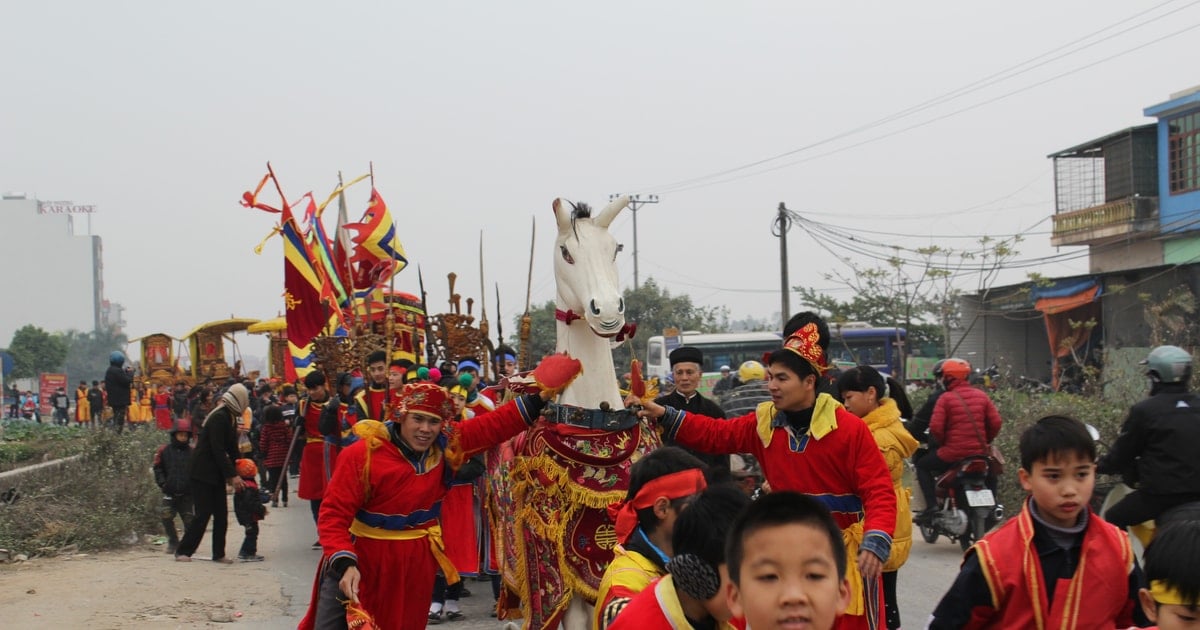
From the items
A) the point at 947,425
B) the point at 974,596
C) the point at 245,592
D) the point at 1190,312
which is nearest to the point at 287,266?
the point at 245,592

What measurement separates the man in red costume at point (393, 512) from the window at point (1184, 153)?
74.2 feet

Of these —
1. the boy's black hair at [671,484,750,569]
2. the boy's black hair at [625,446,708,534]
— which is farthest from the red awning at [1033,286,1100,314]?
the boy's black hair at [671,484,750,569]

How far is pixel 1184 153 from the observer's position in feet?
80.6

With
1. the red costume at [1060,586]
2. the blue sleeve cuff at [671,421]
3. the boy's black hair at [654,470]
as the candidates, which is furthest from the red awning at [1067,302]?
the boy's black hair at [654,470]

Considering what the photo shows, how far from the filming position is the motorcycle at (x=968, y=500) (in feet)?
32.4

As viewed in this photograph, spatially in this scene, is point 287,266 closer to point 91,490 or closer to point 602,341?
point 91,490

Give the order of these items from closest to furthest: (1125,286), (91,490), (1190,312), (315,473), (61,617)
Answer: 1. (61,617)
2. (315,473)
3. (91,490)
4. (1190,312)
5. (1125,286)

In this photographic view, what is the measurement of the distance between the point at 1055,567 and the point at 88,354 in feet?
368

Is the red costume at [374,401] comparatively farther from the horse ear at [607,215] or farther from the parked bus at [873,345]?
the parked bus at [873,345]

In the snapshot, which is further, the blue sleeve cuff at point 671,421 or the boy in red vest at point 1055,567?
the blue sleeve cuff at point 671,421

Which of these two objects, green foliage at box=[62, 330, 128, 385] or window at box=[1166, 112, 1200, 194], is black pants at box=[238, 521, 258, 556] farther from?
green foliage at box=[62, 330, 128, 385]

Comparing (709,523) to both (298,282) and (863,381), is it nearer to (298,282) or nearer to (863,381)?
(863,381)

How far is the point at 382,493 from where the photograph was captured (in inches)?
212

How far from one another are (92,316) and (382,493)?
412 ft
